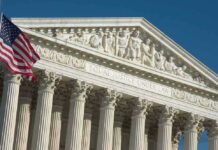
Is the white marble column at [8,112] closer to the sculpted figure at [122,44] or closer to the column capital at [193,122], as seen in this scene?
the sculpted figure at [122,44]

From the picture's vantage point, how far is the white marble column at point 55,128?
4409cm

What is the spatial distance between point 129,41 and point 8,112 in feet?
41.5

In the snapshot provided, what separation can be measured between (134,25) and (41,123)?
12.1 m

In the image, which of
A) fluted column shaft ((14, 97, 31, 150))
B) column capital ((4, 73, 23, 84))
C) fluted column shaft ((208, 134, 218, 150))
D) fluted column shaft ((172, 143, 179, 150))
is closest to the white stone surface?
fluted column shaft ((14, 97, 31, 150))

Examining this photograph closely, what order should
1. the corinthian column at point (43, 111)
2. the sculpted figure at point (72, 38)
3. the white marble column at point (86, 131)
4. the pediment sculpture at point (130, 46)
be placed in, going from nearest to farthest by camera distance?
1. the corinthian column at point (43, 111)
2. the sculpted figure at point (72, 38)
3. the pediment sculpture at point (130, 46)
4. the white marble column at point (86, 131)

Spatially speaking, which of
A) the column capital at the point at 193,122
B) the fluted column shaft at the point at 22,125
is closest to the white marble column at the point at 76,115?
the fluted column shaft at the point at 22,125

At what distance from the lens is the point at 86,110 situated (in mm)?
46969

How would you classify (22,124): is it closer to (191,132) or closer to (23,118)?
(23,118)

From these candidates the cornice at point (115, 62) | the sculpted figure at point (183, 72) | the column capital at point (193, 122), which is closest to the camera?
the cornice at point (115, 62)

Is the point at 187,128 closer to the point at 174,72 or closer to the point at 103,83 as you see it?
the point at 174,72

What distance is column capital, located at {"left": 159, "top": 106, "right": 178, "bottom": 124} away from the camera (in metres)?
47.4

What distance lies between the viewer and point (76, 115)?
137ft

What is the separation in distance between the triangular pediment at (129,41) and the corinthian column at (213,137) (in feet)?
10.9

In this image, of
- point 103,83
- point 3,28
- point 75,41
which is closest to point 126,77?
point 103,83
